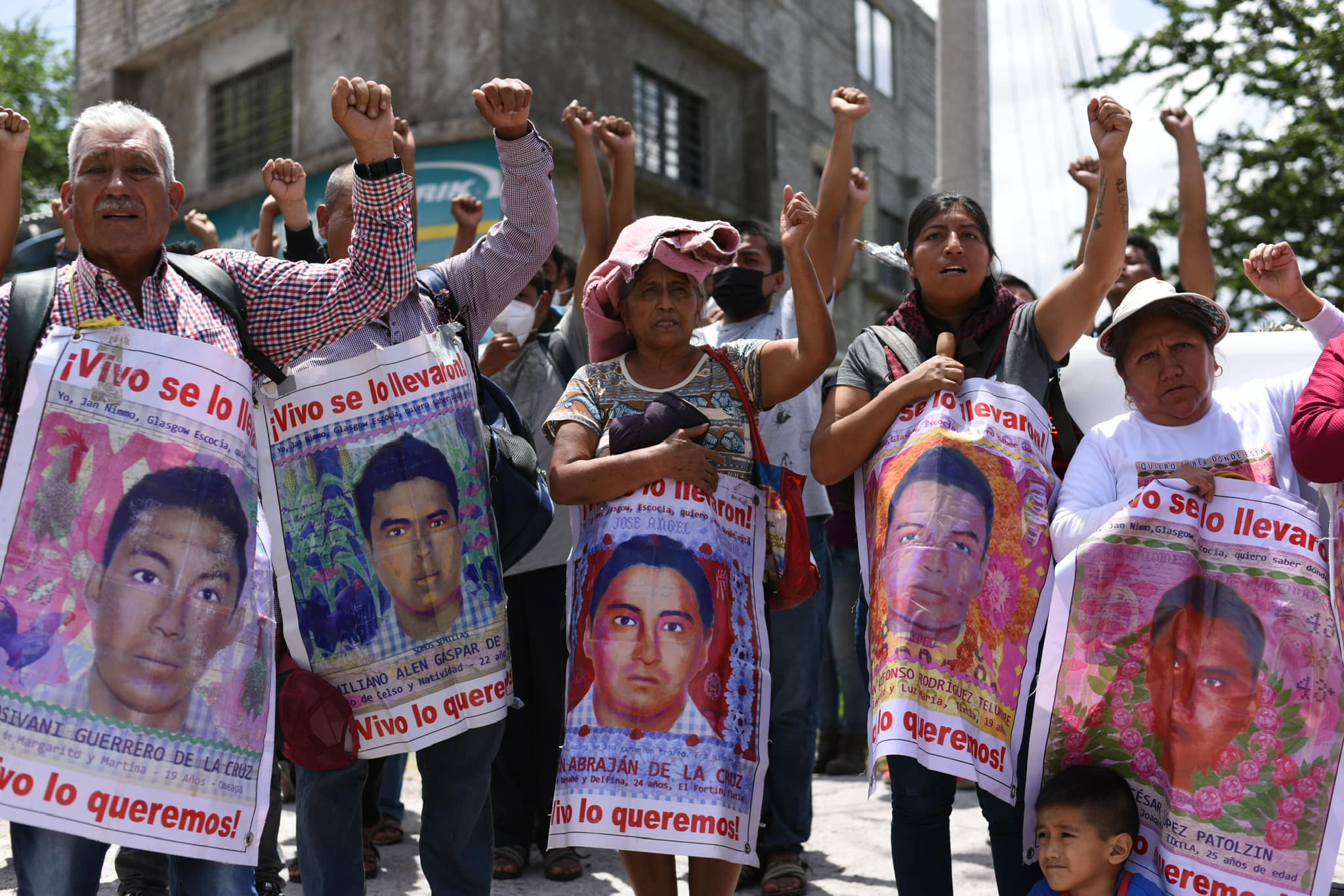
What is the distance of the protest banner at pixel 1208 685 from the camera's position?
336 cm

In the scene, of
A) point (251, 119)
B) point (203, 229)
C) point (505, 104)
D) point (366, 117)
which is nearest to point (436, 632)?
point (366, 117)

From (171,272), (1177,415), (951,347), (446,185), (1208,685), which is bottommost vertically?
(1208,685)

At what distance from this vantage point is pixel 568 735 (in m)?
3.62

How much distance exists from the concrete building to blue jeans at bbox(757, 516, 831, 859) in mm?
10513

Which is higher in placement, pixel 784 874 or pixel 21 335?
pixel 21 335

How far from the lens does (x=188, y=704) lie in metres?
2.92

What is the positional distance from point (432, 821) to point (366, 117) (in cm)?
172

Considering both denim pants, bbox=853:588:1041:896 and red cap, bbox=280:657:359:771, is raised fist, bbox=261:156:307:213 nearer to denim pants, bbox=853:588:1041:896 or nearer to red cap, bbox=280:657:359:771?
red cap, bbox=280:657:359:771

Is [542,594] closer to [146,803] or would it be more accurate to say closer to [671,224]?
[671,224]

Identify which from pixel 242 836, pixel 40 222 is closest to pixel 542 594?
pixel 242 836

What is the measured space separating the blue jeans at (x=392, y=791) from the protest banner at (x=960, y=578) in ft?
7.05

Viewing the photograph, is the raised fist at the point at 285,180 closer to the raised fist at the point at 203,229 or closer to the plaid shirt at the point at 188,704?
the raised fist at the point at 203,229

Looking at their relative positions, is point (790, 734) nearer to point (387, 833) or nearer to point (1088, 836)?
point (1088, 836)

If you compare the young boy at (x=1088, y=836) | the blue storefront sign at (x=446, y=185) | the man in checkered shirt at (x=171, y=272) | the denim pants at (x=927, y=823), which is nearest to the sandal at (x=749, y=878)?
the denim pants at (x=927, y=823)
